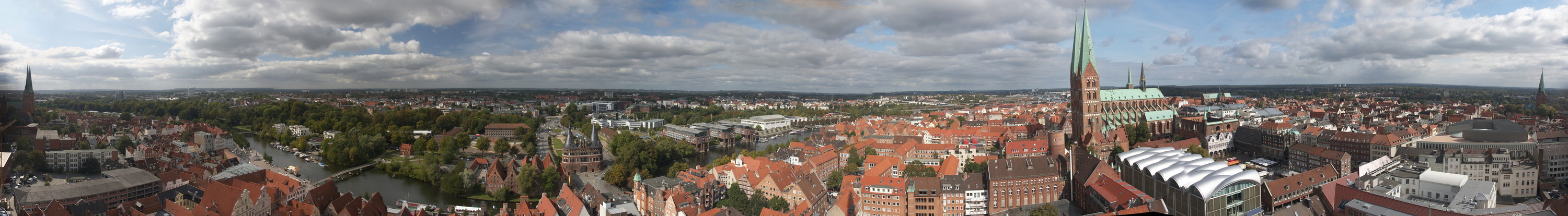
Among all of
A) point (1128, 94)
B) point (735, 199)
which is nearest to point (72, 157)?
point (735, 199)

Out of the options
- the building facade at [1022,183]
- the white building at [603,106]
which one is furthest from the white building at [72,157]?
the white building at [603,106]

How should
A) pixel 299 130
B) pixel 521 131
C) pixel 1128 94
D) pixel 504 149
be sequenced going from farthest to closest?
pixel 521 131 < pixel 299 130 < pixel 1128 94 < pixel 504 149

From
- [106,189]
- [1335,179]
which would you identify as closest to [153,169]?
[106,189]

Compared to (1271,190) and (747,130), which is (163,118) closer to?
(747,130)

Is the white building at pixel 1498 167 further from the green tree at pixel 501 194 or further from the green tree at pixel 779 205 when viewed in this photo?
the green tree at pixel 501 194

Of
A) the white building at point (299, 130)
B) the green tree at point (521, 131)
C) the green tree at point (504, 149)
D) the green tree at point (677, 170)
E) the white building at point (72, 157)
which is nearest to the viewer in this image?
the white building at point (72, 157)

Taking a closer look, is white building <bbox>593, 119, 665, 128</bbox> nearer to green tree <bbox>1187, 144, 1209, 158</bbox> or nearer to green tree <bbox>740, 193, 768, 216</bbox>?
green tree <bbox>740, 193, 768, 216</bbox>

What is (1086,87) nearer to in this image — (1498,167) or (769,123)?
(1498,167)
